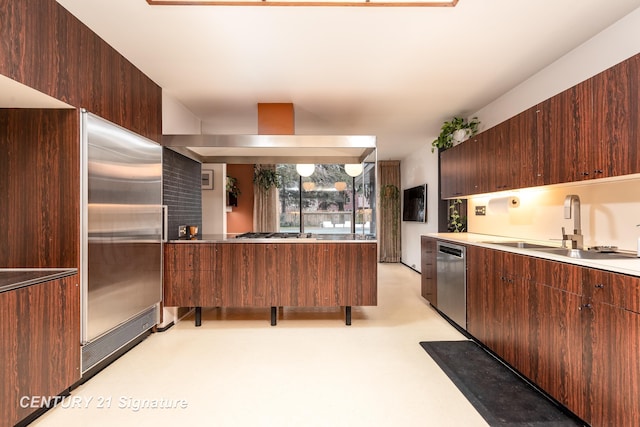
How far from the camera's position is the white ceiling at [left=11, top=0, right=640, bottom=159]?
6.55ft

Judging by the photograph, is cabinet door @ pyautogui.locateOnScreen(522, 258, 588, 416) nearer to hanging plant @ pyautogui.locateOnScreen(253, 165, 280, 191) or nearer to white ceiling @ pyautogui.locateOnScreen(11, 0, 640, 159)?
white ceiling @ pyautogui.locateOnScreen(11, 0, 640, 159)

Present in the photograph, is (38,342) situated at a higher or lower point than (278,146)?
lower

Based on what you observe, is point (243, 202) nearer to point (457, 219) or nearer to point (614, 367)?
point (457, 219)

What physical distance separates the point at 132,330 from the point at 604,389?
10.7 feet

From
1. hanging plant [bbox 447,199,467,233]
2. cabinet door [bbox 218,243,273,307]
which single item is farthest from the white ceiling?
cabinet door [bbox 218,243,273,307]

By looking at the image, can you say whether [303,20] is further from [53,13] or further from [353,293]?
[353,293]

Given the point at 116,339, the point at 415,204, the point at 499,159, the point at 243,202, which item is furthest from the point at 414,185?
the point at 116,339

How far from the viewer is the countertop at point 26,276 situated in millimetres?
1629

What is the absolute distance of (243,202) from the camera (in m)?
7.12

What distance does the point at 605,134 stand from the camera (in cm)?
177

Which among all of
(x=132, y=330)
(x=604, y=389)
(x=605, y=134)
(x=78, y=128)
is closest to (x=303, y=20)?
(x=78, y=128)

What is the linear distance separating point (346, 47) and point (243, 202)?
17.1ft

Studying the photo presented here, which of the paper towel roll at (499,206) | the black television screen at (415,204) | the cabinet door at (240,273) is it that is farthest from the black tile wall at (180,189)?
the black television screen at (415,204)

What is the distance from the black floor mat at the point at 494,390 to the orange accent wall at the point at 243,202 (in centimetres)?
521
